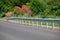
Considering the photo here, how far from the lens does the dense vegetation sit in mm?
43006

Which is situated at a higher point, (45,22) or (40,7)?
(40,7)

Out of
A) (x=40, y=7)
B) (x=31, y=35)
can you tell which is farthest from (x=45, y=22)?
(x=40, y=7)

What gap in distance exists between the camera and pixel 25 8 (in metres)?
54.5

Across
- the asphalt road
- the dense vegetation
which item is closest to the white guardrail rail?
the asphalt road

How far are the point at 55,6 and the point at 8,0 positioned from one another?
89.3 ft

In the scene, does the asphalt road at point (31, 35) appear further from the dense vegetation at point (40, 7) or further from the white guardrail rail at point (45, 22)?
the dense vegetation at point (40, 7)

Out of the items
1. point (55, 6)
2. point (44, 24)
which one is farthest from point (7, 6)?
point (44, 24)

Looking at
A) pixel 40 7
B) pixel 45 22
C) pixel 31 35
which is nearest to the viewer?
pixel 31 35

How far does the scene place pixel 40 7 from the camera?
2138 inches

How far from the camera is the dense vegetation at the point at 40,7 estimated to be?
141 ft

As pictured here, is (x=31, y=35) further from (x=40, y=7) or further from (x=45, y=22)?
(x=40, y=7)

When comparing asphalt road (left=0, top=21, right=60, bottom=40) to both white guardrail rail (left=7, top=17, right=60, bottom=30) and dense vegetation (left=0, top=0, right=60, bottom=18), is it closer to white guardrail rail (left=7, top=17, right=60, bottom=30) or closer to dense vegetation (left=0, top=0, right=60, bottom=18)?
white guardrail rail (left=7, top=17, right=60, bottom=30)

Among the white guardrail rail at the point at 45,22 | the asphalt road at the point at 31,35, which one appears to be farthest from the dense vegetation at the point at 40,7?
the asphalt road at the point at 31,35

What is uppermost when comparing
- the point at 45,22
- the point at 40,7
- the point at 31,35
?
the point at 40,7
